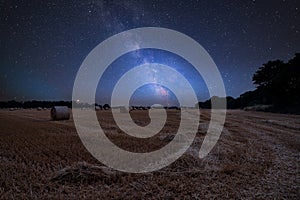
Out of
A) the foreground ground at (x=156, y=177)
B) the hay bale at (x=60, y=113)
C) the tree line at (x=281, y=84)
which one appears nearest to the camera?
the foreground ground at (x=156, y=177)

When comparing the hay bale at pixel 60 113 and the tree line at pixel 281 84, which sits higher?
the tree line at pixel 281 84

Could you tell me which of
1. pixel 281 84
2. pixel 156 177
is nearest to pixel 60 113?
pixel 156 177

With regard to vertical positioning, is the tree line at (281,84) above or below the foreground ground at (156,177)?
above

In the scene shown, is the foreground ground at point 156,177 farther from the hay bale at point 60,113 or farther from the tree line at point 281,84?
the tree line at point 281,84

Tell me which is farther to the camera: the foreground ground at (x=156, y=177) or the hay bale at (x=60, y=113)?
the hay bale at (x=60, y=113)

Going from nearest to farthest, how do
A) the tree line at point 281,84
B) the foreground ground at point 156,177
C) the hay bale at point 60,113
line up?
the foreground ground at point 156,177
the hay bale at point 60,113
the tree line at point 281,84

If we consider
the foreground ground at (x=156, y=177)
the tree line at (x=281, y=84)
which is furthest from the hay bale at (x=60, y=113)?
the tree line at (x=281, y=84)

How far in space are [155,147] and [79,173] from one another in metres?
4.51

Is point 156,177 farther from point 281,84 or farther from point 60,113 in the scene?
point 281,84

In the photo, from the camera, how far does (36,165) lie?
695cm

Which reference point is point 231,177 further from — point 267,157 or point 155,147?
point 155,147

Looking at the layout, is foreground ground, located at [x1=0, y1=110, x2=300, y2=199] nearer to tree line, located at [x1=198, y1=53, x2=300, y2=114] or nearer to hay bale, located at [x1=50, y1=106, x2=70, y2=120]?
hay bale, located at [x1=50, y1=106, x2=70, y2=120]

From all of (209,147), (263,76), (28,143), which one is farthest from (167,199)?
(263,76)

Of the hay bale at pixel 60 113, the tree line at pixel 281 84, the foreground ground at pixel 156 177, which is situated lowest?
the foreground ground at pixel 156 177
